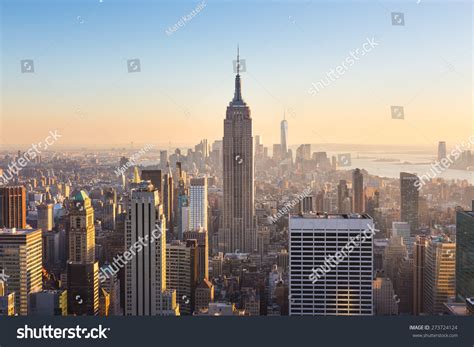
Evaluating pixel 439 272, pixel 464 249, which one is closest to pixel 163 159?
pixel 439 272

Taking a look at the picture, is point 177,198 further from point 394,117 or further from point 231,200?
point 394,117

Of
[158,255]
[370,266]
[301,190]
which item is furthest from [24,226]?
[370,266]

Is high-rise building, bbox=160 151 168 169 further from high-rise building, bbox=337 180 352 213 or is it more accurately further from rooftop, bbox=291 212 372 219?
high-rise building, bbox=337 180 352 213

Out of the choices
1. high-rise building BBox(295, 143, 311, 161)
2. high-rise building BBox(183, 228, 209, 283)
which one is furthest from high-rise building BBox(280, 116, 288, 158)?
high-rise building BBox(183, 228, 209, 283)

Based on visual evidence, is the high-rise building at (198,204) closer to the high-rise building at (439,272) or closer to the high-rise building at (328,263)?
the high-rise building at (328,263)

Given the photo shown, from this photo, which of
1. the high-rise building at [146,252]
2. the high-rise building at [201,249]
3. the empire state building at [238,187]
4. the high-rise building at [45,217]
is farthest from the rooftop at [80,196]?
the empire state building at [238,187]

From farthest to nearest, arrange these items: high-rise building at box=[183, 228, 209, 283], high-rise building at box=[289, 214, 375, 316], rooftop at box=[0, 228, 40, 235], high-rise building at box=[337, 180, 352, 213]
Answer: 1. high-rise building at box=[183, 228, 209, 283]
2. high-rise building at box=[337, 180, 352, 213]
3. rooftop at box=[0, 228, 40, 235]
4. high-rise building at box=[289, 214, 375, 316]
